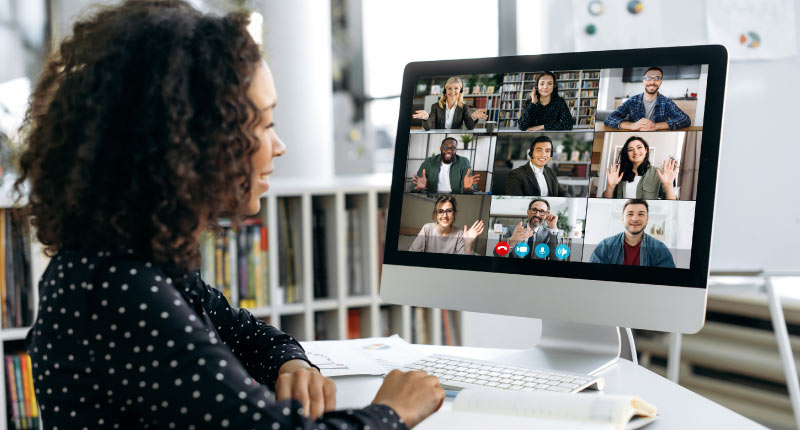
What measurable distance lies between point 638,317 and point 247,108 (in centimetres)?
59

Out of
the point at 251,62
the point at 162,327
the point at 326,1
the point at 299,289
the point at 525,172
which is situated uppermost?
the point at 326,1

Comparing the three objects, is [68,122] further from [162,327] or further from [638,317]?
[638,317]

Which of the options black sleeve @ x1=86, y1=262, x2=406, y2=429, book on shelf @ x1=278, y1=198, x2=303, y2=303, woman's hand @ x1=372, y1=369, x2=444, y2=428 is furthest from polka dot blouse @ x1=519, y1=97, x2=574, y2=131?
book on shelf @ x1=278, y1=198, x2=303, y2=303

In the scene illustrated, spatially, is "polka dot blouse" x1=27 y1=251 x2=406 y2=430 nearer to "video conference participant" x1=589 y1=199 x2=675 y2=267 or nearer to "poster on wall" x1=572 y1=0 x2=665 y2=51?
"video conference participant" x1=589 y1=199 x2=675 y2=267

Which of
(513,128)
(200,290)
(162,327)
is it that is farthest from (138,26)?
(513,128)

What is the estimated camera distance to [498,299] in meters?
1.12

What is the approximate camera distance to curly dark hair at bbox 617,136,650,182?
40.8 inches

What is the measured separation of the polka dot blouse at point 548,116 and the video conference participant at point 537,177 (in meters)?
0.02

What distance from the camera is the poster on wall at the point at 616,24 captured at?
2146 millimetres

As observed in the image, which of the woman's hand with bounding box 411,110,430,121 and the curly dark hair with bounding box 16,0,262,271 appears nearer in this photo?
the curly dark hair with bounding box 16,0,262,271

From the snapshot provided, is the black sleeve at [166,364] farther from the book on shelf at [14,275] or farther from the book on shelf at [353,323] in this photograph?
the book on shelf at [353,323]

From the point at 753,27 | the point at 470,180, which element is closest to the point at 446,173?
the point at 470,180

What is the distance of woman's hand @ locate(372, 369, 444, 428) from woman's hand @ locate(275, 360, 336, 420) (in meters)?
0.09

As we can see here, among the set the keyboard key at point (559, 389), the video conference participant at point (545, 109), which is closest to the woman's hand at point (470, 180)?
the video conference participant at point (545, 109)
